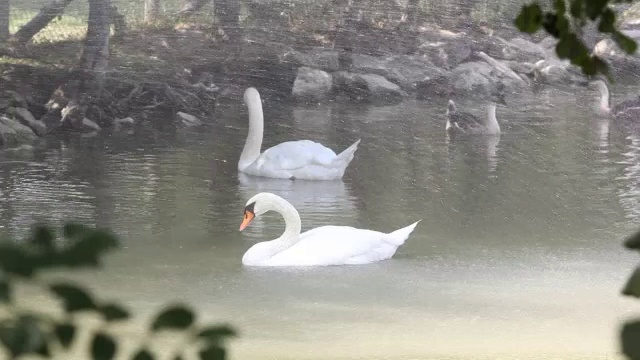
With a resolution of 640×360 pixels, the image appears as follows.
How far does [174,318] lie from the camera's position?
467 millimetres

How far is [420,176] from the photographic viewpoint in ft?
18.0

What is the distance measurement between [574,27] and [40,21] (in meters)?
5.29

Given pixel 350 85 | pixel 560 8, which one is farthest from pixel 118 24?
pixel 560 8

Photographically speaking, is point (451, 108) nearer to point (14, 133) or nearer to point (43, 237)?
point (14, 133)

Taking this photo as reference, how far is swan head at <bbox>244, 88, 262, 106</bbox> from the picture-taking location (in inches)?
226

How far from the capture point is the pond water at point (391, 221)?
3.47 meters

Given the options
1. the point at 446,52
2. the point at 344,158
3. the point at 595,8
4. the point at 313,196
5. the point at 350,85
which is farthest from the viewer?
the point at 446,52

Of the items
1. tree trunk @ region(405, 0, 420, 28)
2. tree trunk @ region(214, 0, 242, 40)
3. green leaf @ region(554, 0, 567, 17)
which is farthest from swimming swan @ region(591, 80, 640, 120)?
green leaf @ region(554, 0, 567, 17)

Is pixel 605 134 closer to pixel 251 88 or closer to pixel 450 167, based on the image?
pixel 450 167

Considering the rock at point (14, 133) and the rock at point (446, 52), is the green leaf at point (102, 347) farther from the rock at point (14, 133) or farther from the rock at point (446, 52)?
the rock at point (446, 52)

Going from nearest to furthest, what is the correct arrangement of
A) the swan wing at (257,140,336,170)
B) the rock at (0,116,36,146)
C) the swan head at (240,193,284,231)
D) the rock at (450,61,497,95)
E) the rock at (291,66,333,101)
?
the swan head at (240,193,284,231) → the swan wing at (257,140,336,170) → the rock at (0,116,36,146) → the rock at (291,66,333,101) → the rock at (450,61,497,95)

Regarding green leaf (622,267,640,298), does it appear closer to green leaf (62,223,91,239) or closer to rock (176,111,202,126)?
green leaf (62,223,91,239)

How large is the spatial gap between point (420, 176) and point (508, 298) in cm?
176

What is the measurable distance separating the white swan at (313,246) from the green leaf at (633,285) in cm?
333
